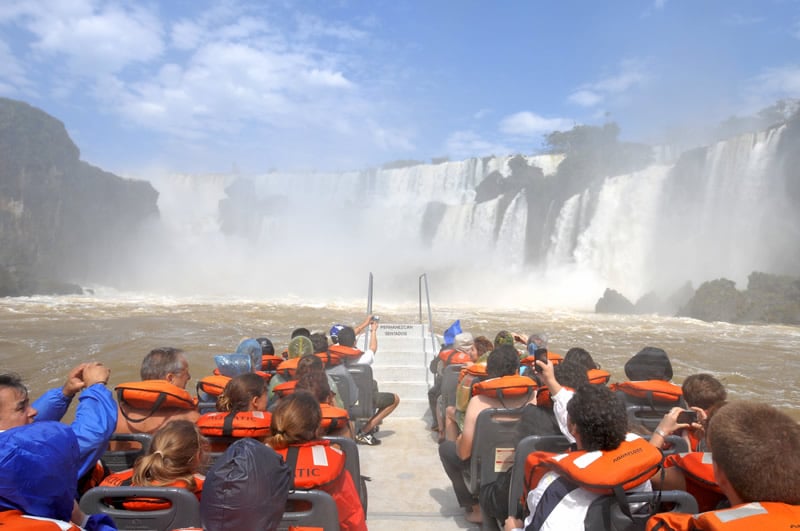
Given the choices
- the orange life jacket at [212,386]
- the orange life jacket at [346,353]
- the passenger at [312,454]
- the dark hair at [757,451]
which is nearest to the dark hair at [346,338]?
the orange life jacket at [346,353]

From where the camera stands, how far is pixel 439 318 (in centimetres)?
2428

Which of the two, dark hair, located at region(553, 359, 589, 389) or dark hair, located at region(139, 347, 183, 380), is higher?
dark hair, located at region(553, 359, 589, 389)

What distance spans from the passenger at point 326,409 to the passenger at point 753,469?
1751mm

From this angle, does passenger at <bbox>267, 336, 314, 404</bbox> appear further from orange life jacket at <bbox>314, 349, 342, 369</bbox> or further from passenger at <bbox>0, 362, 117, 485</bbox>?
passenger at <bbox>0, 362, 117, 485</bbox>

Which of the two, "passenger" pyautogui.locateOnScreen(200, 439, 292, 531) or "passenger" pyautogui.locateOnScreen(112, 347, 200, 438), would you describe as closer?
"passenger" pyautogui.locateOnScreen(200, 439, 292, 531)

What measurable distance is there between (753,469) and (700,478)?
0.77 metres

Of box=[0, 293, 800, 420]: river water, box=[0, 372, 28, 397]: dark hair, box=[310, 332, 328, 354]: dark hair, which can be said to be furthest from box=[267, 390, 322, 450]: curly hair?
box=[0, 293, 800, 420]: river water

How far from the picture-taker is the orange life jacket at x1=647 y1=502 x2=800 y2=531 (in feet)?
4.14

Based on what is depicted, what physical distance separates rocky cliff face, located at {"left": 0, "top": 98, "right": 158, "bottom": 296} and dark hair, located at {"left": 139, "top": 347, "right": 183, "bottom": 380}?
4061 centimetres

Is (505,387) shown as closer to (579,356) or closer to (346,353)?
(579,356)

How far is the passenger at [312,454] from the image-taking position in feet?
6.93

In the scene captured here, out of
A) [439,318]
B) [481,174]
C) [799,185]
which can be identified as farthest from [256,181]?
[799,185]

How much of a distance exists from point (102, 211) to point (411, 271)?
33866 mm

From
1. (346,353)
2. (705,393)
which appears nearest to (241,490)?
(705,393)
